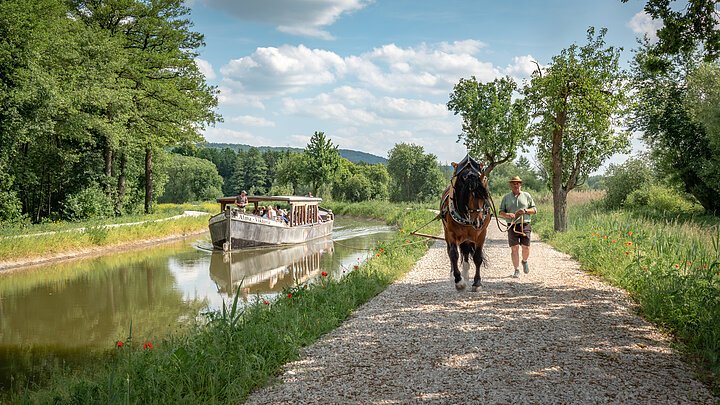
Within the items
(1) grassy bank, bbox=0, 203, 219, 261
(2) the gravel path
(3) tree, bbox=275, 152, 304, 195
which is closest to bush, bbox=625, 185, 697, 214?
(2) the gravel path

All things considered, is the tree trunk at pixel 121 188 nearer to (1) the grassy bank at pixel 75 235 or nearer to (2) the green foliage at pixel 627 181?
(1) the grassy bank at pixel 75 235

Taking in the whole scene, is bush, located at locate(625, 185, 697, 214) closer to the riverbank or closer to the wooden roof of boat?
the wooden roof of boat

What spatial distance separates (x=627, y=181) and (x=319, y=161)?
32.2m

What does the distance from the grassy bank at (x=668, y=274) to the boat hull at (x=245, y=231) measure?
13.3m

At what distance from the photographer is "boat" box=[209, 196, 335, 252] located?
2191cm

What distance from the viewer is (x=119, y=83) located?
25234 mm

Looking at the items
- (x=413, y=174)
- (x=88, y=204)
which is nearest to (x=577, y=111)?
(x=88, y=204)

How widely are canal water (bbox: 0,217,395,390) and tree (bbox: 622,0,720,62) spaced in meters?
7.34

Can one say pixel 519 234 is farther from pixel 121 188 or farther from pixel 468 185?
pixel 121 188

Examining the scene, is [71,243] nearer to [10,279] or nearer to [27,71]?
[10,279]

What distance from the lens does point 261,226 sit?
23.0 metres

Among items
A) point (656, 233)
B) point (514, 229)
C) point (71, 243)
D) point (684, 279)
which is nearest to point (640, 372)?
point (684, 279)

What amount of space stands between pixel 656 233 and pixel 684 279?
5331 millimetres

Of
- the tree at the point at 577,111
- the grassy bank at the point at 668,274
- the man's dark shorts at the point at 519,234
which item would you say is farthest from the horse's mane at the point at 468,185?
the tree at the point at 577,111
